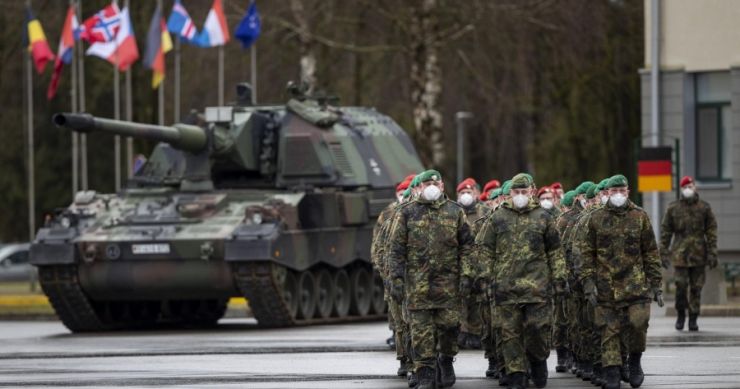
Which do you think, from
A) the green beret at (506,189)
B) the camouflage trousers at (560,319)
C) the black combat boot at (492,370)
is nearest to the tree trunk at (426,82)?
the camouflage trousers at (560,319)

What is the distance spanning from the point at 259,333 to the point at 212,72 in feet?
60.1

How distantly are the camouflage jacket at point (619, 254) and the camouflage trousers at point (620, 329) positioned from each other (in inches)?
3.1

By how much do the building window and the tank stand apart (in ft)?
17.8

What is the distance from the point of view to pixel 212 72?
44156mm

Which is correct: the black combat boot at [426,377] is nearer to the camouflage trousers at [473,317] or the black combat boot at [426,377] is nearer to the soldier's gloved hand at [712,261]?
the camouflage trousers at [473,317]

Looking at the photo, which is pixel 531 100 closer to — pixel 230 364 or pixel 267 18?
pixel 267 18

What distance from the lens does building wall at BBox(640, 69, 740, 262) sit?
33.8 metres

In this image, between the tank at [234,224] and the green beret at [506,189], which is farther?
the tank at [234,224]

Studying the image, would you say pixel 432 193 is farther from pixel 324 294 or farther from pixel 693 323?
pixel 324 294

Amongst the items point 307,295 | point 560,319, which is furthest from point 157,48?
point 560,319

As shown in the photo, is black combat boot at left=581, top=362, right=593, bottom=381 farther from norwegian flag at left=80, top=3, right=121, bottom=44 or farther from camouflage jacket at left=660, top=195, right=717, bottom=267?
norwegian flag at left=80, top=3, right=121, bottom=44

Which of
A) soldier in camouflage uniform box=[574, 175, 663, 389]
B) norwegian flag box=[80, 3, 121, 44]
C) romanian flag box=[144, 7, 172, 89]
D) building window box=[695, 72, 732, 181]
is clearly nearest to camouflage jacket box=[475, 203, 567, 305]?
soldier in camouflage uniform box=[574, 175, 663, 389]

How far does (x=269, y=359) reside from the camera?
2072 centimetres

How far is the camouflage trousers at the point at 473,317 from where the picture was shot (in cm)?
1948
